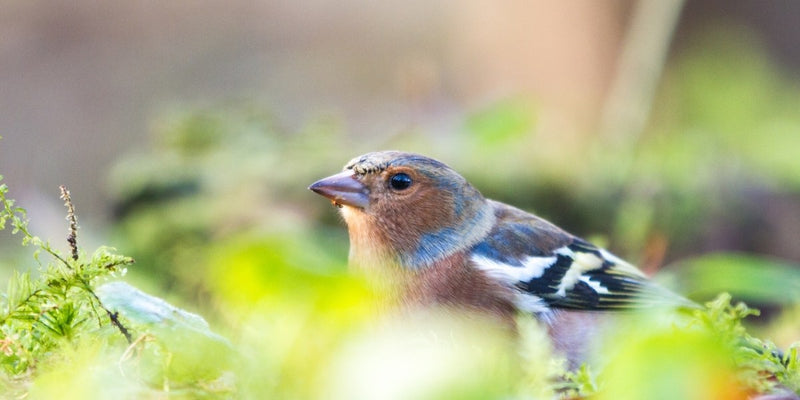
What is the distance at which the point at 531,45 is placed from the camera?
9.38 meters

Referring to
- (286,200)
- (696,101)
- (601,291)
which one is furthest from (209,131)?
(696,101)

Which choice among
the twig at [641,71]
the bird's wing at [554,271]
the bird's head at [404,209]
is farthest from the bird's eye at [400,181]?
the twig at [641,71]

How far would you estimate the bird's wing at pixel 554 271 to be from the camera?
2.66m

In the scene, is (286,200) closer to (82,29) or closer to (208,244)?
(208,244)

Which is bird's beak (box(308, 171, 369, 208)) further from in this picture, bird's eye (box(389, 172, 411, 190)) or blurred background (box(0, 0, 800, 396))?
blurred background (box(0, 0, 800, 396))

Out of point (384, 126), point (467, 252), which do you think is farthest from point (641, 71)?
point (467, 252)

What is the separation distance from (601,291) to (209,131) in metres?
2.85

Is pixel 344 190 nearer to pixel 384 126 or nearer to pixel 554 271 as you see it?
pixel 554 271

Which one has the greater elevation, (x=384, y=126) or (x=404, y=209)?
(x=384, y=126)

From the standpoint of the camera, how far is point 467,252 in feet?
9.15

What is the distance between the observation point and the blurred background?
396 cm

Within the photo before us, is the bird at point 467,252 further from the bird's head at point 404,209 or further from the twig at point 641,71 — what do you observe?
the twig at point 641,71

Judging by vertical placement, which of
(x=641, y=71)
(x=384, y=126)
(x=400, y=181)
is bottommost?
(x=400, y=181)

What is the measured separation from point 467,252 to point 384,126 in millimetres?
4135
